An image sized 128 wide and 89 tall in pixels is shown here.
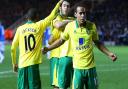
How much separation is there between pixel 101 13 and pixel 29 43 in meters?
42.5

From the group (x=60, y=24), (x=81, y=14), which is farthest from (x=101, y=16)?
(x=81, y=14)

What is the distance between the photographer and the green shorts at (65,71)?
12875 mm

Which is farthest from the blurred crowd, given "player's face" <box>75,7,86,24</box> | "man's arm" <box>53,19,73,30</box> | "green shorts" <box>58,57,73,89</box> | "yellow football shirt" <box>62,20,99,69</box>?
"player's face" <box>75,7,86,24</box>

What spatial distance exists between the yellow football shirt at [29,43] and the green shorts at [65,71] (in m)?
1.23

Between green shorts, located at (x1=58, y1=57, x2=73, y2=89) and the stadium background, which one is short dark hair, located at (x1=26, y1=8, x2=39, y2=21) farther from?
the stadium background

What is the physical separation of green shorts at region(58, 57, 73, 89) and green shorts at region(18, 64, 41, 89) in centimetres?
132

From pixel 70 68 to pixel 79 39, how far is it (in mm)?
2148

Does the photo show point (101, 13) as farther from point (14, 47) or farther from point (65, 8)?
point (14, 47)

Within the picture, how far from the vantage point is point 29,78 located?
1161cm

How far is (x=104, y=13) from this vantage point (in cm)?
5384

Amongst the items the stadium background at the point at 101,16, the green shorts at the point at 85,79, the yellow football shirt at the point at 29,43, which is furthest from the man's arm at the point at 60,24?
the stadium background at the point at 101,16

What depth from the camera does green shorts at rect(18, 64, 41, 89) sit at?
38.1ft

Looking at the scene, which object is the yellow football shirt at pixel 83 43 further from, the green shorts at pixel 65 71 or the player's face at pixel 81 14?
the green shorts at pixel 65 71

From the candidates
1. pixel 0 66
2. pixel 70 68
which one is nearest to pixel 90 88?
pixel 70 68
